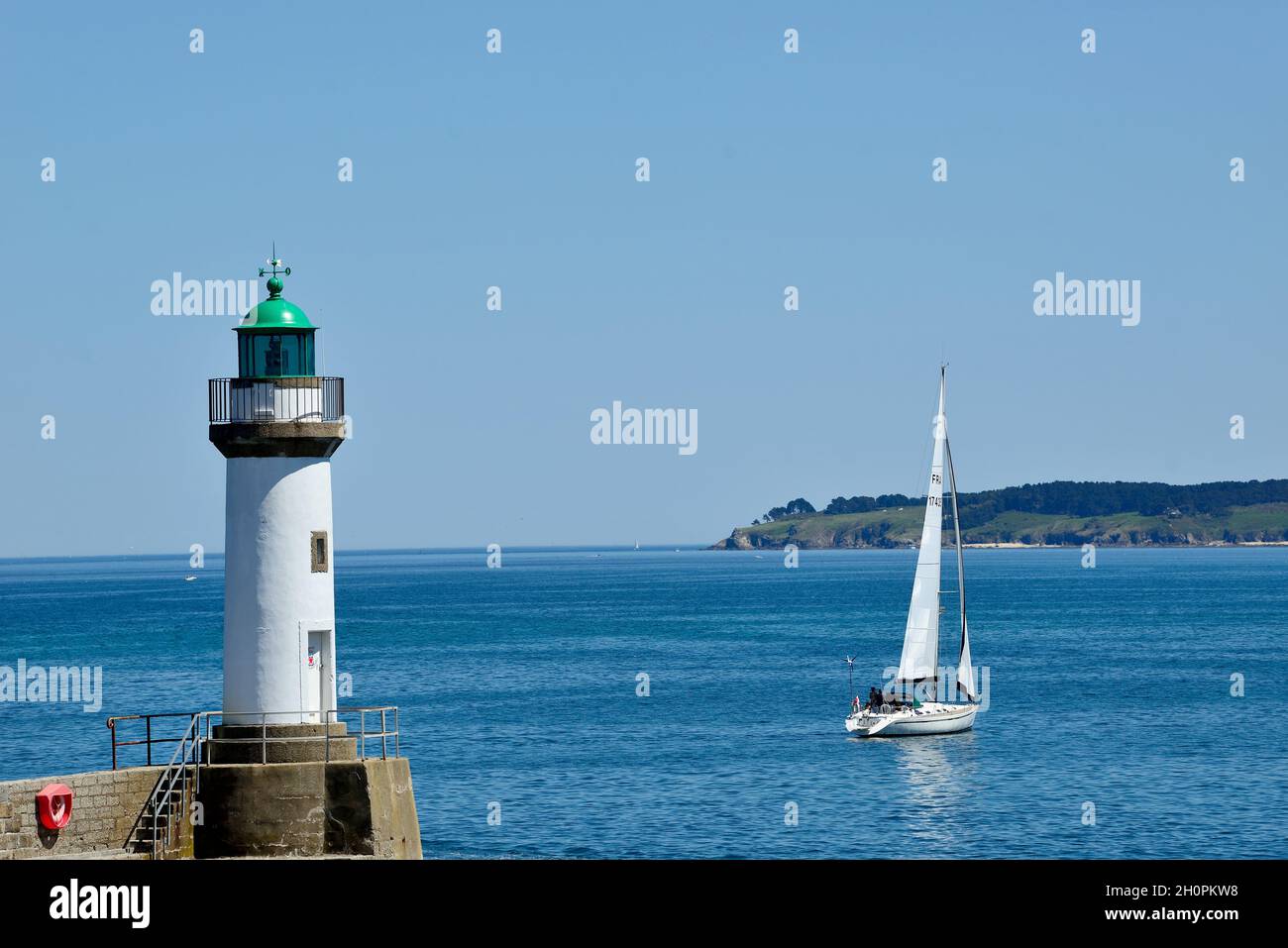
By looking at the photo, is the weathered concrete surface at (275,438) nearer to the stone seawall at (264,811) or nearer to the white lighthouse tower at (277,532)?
the white lighthouse tower at (277,532)

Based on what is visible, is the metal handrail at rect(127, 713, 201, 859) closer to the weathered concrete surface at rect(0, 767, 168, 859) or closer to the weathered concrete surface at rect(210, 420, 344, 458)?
the weathered concrete surface at rect(0, 767, 168, 859)

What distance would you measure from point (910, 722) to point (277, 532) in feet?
159

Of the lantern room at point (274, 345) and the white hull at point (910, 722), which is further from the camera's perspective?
the white hull at point (910, 722)

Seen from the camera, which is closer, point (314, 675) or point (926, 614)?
point (314, 675)

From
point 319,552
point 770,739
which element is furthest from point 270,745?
point 770,739

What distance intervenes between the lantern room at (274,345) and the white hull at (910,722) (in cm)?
4659

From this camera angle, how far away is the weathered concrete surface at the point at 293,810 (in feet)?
88.2

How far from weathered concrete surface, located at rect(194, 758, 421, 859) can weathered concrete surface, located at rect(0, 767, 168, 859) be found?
29.5 inches

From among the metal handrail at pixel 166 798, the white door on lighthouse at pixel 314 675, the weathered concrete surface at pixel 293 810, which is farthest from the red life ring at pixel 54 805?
the white door on lighthouse at pixel 314 675

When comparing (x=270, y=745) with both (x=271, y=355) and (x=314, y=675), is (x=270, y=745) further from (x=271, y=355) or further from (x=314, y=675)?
(x=271, y=355)

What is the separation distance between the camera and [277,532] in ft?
90.1
